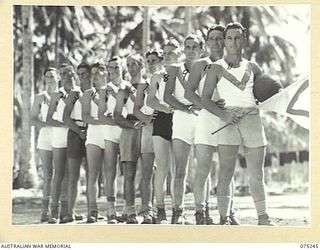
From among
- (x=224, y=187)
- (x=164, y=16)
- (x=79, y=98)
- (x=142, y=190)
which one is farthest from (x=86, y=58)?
(x=224, y=187)

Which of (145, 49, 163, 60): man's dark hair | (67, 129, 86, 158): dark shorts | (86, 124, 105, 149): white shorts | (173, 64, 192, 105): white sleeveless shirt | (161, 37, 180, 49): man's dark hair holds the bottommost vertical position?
(67, 129, 86, 158): dark shorts

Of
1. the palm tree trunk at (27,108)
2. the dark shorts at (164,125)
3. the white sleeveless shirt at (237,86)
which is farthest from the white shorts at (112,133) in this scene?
the white sleeveless shirt at (237,86)

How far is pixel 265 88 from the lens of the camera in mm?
1911

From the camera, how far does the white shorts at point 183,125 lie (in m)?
1.93

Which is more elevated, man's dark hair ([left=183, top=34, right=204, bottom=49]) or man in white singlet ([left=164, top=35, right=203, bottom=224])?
man's dark hair ([left=183, top=34, right=204, bottom=49])

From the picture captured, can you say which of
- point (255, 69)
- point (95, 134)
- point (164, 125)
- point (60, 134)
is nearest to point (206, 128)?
point (164, 125)

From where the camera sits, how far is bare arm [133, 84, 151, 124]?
196cm

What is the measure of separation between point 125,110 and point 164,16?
307 millimetres

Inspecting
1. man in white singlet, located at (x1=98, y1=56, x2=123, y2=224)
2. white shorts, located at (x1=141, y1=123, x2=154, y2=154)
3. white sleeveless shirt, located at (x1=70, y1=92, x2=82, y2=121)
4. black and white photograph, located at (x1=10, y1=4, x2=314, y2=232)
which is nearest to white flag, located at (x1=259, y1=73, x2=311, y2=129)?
black and white photograph, located at (x1=10, y1=4, x2=314, y2=232)

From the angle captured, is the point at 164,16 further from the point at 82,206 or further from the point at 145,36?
the point at 82,206

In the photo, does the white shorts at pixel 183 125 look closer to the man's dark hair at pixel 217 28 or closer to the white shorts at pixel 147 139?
the white shorts at pixel 147 139

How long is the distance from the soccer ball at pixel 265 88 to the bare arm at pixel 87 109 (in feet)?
1.58

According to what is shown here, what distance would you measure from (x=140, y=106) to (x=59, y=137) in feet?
0.87

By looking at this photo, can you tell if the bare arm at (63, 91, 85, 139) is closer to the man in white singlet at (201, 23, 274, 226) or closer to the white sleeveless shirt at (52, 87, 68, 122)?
the white sleeveless shirt at (52, 87, 68, 122)
